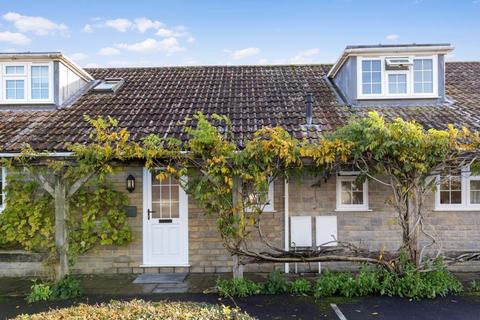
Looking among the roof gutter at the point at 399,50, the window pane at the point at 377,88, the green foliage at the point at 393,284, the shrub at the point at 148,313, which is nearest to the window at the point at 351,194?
the green foliage at the point at 393,284

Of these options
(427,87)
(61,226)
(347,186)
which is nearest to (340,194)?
(347,186)

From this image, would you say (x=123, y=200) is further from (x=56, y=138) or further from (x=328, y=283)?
(x=328, y=283)

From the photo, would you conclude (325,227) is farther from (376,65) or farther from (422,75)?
(422,75)

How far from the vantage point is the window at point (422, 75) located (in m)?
10.1

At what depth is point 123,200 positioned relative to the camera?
28.3 ft

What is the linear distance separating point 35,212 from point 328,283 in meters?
6.24

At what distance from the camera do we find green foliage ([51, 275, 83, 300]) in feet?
23.0

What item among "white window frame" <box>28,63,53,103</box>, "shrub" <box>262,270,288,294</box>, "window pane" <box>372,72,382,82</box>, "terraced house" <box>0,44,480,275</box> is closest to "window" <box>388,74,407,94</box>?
"terraced house" <box>0,44,480,275</box>

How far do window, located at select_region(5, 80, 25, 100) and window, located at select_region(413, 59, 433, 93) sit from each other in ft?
34.8

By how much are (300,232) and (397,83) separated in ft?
16.3

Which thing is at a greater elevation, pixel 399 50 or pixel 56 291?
pixel 399 50

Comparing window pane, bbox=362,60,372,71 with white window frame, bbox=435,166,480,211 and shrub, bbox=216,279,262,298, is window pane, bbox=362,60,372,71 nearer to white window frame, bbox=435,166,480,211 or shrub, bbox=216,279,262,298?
white window frame, bbox=435,166,480,211

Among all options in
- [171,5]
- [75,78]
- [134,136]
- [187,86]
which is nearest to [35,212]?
[134,136]

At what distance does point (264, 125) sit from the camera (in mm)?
8570
